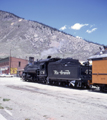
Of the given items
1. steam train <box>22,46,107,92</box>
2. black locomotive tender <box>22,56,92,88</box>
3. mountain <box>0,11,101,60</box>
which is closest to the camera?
steam train <box>22,46,107,92</box>

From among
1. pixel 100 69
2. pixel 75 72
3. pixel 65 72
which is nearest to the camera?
pixel 100 69

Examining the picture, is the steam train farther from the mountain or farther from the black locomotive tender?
the mountain

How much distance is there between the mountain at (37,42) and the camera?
94.7 m

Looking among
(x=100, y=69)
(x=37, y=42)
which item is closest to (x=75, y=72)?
(x=100, y=69)

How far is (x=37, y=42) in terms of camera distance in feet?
361

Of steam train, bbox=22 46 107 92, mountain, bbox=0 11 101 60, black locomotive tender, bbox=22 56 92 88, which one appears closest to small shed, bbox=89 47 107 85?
steam train, bbox=22 46 107 92

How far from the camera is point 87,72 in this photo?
1448 centimetres

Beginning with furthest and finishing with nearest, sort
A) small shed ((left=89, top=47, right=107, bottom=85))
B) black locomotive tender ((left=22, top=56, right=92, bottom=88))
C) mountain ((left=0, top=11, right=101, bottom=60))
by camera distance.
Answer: mountain ((left=0, top=11, right=101, bottom=60))
black locomotive tender ((left=22, top=56, right=92, bottom=88))
small shed ((left=89, top=47, right=107, bottom=85))

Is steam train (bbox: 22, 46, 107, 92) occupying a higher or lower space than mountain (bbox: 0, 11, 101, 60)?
lower

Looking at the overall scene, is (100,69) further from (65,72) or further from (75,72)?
(65,72)

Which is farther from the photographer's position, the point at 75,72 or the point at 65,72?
the point at 65,72

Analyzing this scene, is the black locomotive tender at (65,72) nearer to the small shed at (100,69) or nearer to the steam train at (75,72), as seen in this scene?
the steam train at (75,72)

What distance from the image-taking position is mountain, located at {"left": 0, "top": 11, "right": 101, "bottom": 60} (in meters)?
94.7

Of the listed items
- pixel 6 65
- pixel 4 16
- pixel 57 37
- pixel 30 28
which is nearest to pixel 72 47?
pixel 57 37
